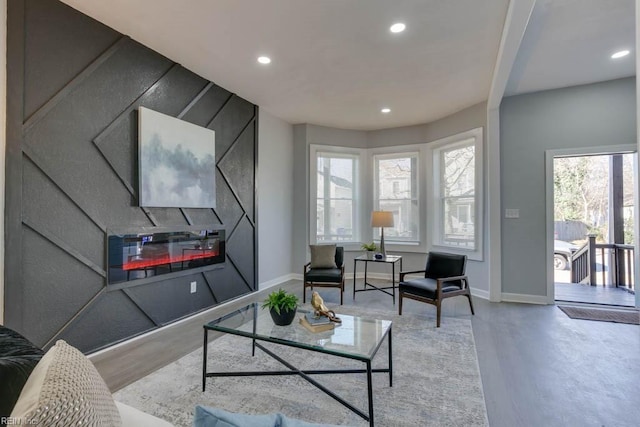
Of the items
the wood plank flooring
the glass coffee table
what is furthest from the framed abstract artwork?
the wood plank flooring

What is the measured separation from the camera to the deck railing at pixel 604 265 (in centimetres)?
537

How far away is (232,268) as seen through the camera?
14.4 feet

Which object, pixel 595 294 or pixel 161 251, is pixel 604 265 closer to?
pixel 595 294

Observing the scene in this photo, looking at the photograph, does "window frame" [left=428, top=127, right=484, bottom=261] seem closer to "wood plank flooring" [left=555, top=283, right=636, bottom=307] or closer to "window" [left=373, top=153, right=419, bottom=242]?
"window" [left=373, top=153, right=419, bottom=242]

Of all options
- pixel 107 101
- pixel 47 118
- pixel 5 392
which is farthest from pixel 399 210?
pixel 5 392

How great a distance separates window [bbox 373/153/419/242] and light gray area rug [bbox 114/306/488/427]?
3.18m

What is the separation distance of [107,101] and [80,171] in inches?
27.1

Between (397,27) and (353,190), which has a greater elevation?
(397,27)

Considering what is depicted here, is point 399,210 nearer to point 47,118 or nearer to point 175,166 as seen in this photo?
point 175,166

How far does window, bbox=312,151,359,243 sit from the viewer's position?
6.01m

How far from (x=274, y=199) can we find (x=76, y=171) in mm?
3072

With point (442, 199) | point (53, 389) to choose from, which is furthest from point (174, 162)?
point (442, 199)

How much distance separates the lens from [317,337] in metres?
2.11

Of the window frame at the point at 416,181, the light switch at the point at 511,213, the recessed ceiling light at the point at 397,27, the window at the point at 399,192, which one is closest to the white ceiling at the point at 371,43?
the recessed ceiling light at the point at 397,27
